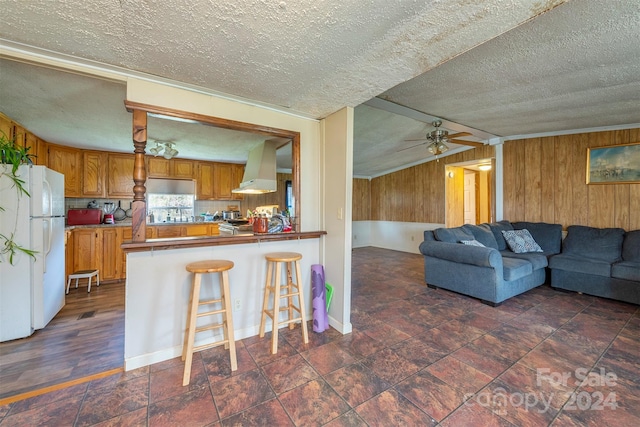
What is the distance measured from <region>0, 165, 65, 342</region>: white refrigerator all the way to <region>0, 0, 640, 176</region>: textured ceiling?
2.66 feet

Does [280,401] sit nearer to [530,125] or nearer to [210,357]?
[210,357]

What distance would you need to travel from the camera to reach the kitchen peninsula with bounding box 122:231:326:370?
1908 mm

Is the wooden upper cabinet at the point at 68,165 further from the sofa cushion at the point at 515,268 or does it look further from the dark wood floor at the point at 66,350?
the sofa cushion at the point at 515,268

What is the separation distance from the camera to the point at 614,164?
3.74m

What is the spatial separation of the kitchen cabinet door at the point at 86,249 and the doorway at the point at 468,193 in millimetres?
6620

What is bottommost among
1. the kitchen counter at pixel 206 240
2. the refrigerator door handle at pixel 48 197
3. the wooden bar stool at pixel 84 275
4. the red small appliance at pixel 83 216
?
the wooden bar stool at pixel 84 275

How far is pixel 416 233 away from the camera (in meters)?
6.57

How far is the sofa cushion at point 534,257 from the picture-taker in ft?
11.4

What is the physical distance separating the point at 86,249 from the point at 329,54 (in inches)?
177

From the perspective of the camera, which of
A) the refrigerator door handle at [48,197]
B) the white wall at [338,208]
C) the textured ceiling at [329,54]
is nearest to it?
the textured ceiling at [329,54]

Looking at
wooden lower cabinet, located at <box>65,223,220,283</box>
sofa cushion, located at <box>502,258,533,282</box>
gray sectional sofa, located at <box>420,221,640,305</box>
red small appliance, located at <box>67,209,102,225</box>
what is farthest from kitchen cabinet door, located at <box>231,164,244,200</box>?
sofa cushion, located at <box>502,258,533,282</box>

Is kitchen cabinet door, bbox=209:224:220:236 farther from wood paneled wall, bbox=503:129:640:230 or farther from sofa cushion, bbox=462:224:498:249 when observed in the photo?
wood paneled wall, bbox=503:129:640:230

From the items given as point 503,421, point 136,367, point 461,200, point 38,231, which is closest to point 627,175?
point 461,200

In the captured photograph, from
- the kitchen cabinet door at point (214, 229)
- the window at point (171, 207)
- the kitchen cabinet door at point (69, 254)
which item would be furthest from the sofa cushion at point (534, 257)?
the kitchen cabinet door at point (69, 254)
